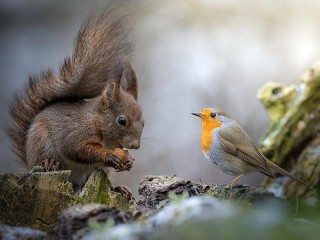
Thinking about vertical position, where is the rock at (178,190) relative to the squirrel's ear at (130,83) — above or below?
below

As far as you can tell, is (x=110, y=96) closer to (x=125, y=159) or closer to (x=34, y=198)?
(x=125, y=159)

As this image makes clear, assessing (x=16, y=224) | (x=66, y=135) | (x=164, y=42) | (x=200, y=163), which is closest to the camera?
(x=16, y=224)

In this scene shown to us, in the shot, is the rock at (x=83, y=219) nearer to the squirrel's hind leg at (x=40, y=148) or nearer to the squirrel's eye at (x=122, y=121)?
the squirrel's hind leg at (x=40, y=148)

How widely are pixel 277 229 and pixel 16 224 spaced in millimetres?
1159

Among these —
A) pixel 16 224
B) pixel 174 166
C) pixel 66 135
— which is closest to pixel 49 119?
pixel 66 135

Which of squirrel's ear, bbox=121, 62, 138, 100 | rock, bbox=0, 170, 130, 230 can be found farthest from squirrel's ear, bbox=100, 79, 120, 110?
rock, bbox=0, 170, 130, 230

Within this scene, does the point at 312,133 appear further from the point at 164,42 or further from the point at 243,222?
the point at 164,42

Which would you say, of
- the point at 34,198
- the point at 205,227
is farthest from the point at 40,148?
the point at 205,227

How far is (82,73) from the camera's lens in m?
3.09

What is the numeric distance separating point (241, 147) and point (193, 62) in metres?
3.66

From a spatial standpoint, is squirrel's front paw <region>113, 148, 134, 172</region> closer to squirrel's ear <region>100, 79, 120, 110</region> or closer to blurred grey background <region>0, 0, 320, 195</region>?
squirrel's ear <region>100, 79, 120, 110</region>

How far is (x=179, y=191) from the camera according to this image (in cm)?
219

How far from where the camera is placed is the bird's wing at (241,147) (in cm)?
255

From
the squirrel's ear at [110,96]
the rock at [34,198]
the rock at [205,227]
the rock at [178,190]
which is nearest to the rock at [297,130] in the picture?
the squirrel's ear at [110,96]
